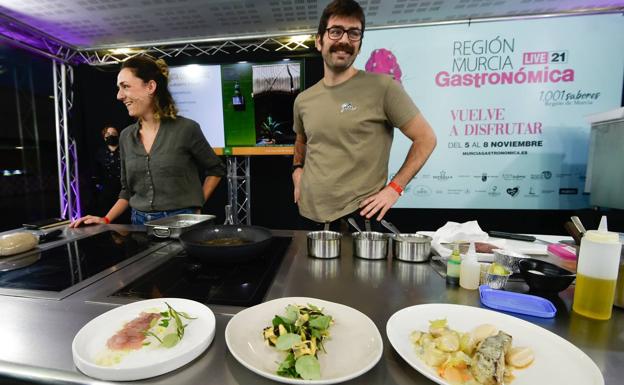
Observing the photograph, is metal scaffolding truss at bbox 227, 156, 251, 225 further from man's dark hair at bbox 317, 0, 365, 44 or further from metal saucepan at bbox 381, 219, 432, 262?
metal saucepan at bbox 381, 219, 432, 262

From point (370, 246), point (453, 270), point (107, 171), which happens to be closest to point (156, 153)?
point (370, 246)

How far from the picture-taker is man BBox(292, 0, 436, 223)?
4.76ft

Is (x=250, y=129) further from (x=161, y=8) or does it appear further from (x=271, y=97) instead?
(x=161, y=8)

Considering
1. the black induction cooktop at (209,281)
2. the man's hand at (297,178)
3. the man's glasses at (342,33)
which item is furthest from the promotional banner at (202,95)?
the black induction cooktop at (209,281)

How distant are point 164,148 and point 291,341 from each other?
157 centimetres

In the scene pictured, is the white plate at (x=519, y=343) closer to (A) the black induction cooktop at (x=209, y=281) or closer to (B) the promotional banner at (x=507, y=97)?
(A) the black induction cooktop at (x=209, y=281)

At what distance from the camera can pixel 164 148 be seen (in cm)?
172

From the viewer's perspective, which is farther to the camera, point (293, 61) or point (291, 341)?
point (293, 61)

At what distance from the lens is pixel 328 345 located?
0.52 m

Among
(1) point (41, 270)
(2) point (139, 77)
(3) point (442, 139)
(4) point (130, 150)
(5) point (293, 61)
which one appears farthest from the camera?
(5) point (293, 61)

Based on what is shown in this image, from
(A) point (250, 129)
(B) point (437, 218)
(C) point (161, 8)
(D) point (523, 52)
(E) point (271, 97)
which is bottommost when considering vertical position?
(B) point (437, 218)

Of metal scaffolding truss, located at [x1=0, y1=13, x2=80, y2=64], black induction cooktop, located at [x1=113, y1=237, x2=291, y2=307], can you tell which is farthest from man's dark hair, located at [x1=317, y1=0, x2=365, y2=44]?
metal scaffolding truss, located at [x1=0, y1=13, x2=80, y2=64]

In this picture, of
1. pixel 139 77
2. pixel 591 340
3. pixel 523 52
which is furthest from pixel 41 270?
pixel 523 52

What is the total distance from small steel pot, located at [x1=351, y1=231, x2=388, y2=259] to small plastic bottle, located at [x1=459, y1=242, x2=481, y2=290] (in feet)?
0.82
